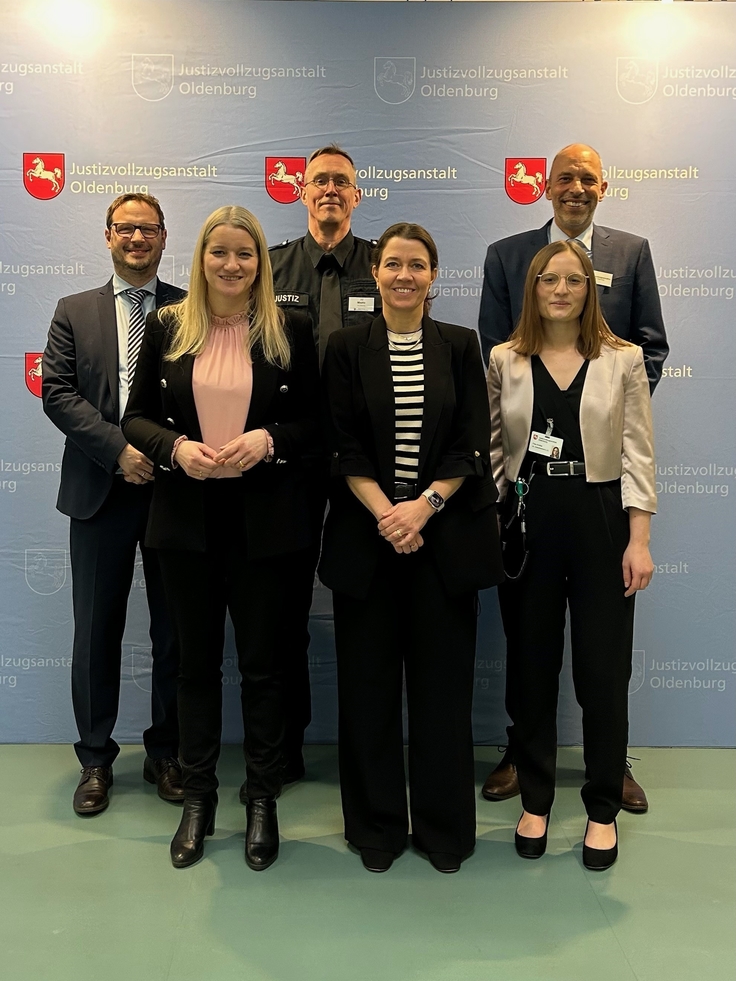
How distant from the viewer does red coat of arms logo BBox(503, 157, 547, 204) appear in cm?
367

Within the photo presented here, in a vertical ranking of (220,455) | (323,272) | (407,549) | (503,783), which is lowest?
(503,783)

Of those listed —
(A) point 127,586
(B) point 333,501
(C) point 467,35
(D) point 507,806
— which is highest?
(C) point 467,35

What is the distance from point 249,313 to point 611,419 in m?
1.13

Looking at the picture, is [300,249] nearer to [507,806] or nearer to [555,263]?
[555,263]

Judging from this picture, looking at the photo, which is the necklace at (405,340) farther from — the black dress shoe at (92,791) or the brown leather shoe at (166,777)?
the black dress shoe at (92,791)

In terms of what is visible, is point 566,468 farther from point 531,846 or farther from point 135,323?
point 135,323

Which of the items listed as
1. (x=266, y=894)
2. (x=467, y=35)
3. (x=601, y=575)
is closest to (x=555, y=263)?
(x=601, y=575)

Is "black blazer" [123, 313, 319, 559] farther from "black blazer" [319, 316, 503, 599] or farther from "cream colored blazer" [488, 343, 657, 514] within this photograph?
"cream colored blazer" [488, 343, 657, 514]

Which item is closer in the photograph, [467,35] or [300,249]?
[300,249]

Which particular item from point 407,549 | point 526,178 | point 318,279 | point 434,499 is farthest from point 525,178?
point 407,549

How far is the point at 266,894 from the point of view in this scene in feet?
8.46

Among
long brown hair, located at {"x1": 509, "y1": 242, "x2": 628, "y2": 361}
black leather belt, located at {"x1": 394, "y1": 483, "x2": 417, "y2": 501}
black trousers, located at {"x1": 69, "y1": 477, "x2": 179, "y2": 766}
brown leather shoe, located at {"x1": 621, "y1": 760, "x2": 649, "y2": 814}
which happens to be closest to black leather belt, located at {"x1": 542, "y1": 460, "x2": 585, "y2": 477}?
long brown hair, located at {"x1": 509, "y1": 242, "x2": 628, "y2": 361}

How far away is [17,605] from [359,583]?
6.14ft

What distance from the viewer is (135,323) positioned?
3164mm
